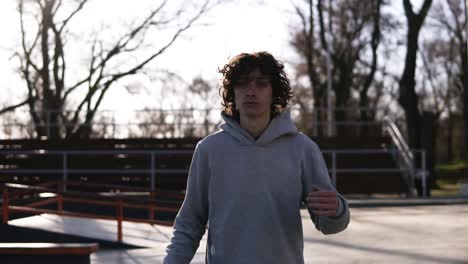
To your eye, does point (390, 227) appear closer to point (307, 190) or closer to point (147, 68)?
point (307, 190)

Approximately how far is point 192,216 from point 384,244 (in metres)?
8.73

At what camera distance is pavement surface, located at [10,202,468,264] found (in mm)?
10492

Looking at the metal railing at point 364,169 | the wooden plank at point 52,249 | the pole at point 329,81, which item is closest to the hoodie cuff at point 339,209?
the wooden plank at point 52,249

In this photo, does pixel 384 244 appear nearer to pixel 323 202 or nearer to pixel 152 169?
pixel 323 202

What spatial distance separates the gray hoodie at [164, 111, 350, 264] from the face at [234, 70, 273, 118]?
7cm

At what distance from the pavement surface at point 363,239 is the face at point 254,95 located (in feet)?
22.0

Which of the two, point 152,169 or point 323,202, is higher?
point 323,202

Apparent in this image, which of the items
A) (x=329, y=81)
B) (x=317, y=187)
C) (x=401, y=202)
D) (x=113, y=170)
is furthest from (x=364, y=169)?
(x=317, y=187)

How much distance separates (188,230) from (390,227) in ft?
37.7

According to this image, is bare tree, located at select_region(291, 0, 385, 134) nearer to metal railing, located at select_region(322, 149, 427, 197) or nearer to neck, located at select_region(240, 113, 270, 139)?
metal railing, located at select_region(322, 149, 427, 197)

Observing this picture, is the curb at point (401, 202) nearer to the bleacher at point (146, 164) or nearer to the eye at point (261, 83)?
the bleacher at point (146, 164)

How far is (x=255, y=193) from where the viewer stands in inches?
133

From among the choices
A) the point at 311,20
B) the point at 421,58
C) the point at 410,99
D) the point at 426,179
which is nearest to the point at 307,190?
the point at 426,179

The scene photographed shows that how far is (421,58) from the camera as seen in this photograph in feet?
180
